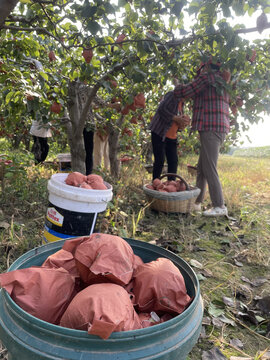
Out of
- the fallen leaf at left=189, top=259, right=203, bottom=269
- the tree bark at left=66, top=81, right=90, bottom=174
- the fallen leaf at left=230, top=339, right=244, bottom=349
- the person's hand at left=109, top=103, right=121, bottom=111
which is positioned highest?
the person's hand at left=109, top=103, right=121, bottom=111

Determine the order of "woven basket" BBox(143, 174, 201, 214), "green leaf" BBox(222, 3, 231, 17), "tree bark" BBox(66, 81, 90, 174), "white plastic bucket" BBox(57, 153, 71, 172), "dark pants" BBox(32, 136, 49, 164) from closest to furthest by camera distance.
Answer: "green leaf" BBox(222, 3, 231, 17), "tree bark" BBox(66, 81, 90, 174), "woven basket" BBox(143, 174, 201, 214), "white plastic bucket" BBox(57, 153, 71, 172), "dark pants" BBox(32, 136, 49, 164)

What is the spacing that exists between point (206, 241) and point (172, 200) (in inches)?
24.1

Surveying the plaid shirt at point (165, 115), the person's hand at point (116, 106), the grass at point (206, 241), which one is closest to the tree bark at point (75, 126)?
the grass at point (206, 241)

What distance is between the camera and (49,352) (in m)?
0.67

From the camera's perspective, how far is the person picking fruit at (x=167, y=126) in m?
3.37

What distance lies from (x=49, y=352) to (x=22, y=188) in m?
2.34

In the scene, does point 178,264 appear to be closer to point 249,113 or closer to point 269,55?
point 269,55

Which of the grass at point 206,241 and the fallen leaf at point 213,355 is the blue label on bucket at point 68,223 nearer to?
the grass at point 206,241

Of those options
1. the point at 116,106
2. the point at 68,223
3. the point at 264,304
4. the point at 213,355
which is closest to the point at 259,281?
the point at 264,304

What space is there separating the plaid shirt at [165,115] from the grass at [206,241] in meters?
0.81

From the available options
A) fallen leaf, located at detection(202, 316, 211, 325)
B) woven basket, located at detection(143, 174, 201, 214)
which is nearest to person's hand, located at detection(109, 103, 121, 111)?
woven basket, located at detection(143, 174, 201, 214)

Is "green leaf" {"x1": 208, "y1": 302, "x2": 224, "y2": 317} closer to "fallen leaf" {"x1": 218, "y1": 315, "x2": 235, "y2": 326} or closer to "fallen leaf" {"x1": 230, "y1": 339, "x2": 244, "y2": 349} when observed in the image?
"fallen leaf" {"x1": 218, "y1": 315, "x2": 235, "y2": 326}

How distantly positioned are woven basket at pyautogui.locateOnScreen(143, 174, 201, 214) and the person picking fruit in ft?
2.39

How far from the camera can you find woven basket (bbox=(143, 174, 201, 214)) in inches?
116
